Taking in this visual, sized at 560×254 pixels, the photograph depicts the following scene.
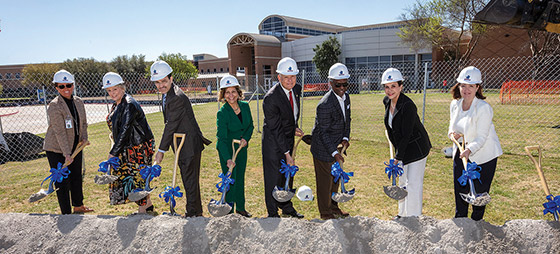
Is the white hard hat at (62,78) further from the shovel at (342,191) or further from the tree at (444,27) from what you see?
the tree at (444,27)

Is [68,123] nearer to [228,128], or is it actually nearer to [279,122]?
[228,128]

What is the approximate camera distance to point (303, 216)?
13.6ft

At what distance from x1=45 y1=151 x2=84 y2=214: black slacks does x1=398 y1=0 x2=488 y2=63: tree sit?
2772 cm

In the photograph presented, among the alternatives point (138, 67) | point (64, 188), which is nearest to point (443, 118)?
point (64, 188)

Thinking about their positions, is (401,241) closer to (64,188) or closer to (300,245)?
(300,245)

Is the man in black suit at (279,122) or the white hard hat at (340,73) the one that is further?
the man in black suit at (279,122)

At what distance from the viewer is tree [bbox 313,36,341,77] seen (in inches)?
1516

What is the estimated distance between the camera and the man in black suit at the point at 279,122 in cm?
356

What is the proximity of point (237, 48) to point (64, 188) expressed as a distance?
45.0 m

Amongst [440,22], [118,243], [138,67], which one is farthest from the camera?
[138,67]

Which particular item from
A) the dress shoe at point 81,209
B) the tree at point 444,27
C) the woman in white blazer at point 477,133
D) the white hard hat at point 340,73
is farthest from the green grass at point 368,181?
the tree at point 444,27

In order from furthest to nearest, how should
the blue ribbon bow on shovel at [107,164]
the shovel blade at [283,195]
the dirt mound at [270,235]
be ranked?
the blue ribbon bow on shovel at [107,164] < the shovel blade at [283,195] < the dirt mound at [270,235]

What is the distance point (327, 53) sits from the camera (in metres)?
38.6

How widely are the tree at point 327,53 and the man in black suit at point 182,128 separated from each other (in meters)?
35.6
